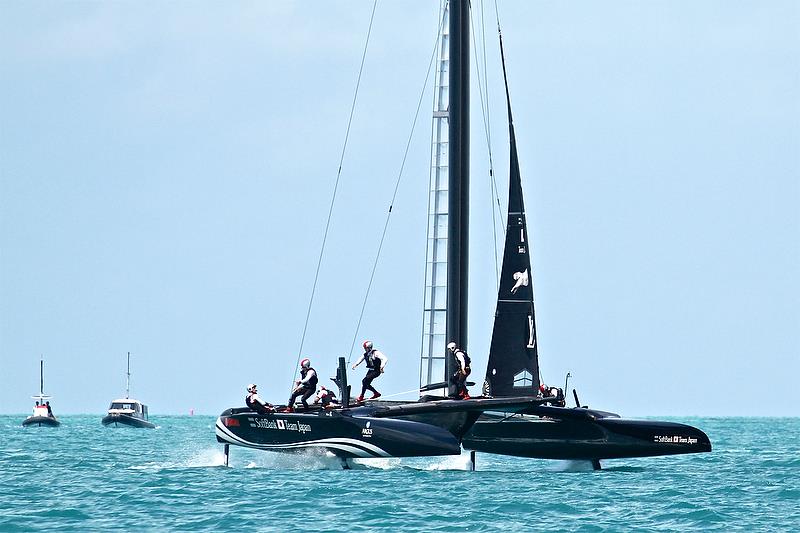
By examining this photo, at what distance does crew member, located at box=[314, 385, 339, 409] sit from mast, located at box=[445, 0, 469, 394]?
2436 mm

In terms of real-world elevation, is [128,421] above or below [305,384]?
below

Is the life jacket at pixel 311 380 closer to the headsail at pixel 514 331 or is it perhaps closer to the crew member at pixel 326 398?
the crew member at pixel 326 398

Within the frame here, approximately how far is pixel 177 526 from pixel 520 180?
12767 millimetres

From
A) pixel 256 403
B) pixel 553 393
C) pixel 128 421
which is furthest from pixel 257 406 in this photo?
pixel 128 421

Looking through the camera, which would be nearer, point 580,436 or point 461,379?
point 461,379

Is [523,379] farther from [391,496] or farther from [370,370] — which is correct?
[391,496]

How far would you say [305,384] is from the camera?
27.8 m

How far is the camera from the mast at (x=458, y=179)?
28750 millimetres

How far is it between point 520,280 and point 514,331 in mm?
1058

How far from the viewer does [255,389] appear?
92.1 feet

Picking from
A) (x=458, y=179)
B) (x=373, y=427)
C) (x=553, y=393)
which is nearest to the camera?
(x=373, y=427)

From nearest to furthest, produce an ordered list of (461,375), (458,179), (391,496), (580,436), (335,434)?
(391,496) → (335,434) → (461,375) → (580,436) → (458,179)

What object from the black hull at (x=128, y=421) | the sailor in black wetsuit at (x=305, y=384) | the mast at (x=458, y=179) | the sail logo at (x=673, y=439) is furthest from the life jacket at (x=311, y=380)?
the black hull at (x=128, y=421)

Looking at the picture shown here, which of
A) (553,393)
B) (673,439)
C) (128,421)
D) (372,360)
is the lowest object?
(128,421)
